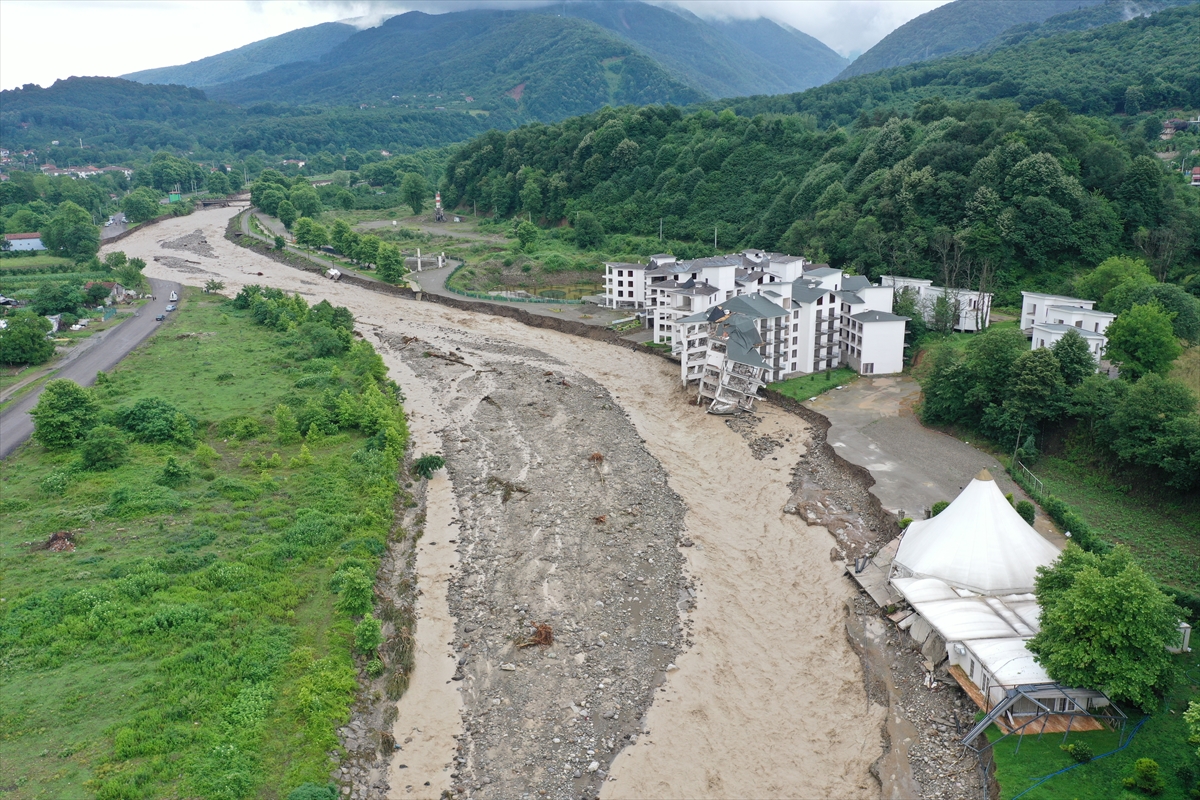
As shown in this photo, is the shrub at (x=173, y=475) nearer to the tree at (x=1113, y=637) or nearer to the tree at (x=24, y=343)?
the tree at (x=24, y=343)

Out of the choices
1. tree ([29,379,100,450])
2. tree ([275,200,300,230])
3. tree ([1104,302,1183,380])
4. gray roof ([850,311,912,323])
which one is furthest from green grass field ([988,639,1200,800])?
tree ([275,200,300,230])

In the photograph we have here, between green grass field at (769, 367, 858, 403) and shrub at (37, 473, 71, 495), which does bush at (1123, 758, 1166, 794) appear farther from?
shrub at (37, 473, 71, 495)

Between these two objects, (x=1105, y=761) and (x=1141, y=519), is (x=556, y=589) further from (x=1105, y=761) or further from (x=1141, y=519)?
(x=1141, y=519)

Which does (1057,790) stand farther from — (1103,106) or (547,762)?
(1103,106)

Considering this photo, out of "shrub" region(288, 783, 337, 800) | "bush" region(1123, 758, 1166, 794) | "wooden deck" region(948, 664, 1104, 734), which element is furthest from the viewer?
"wooden deck" region(948, 664, 1104, 734)

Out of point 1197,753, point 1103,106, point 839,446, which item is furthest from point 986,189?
point 1197,753

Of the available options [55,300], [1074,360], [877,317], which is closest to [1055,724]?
[1074,360]
